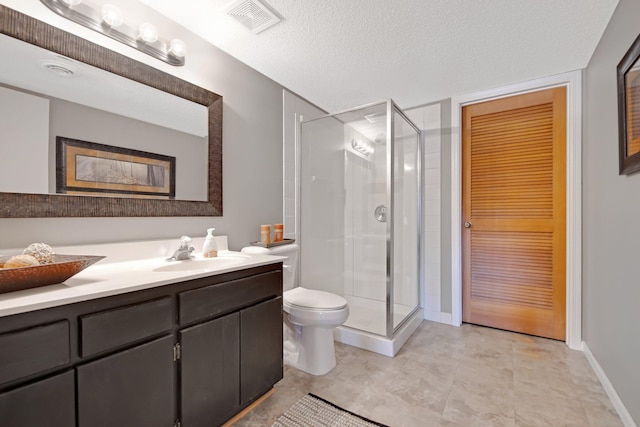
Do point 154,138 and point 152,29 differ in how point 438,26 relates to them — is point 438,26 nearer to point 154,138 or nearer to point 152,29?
point 152,29

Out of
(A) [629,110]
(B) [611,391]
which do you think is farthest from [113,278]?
(B) [611,391]

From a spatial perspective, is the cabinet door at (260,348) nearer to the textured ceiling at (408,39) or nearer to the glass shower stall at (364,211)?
the glass shower stall at (364,211)

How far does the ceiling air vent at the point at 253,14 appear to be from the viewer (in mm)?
1590

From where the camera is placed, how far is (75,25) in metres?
1.34

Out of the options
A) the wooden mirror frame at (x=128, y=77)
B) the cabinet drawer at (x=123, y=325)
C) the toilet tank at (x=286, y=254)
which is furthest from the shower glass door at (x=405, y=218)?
the cabinet drawer at (x=123, y=325)

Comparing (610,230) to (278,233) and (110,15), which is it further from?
(110,15)

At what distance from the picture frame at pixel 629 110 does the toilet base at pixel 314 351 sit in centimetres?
190

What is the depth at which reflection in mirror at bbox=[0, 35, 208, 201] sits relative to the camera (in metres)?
1.16

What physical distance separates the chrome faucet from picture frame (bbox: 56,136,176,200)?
304 mm

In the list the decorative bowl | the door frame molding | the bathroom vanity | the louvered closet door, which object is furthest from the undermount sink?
the door frame molding

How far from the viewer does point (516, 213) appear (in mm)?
2553

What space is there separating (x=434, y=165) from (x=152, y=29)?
101 inches

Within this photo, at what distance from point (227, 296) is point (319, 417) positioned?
0.84 metres

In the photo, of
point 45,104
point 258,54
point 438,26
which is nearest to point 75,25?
point 45,104
